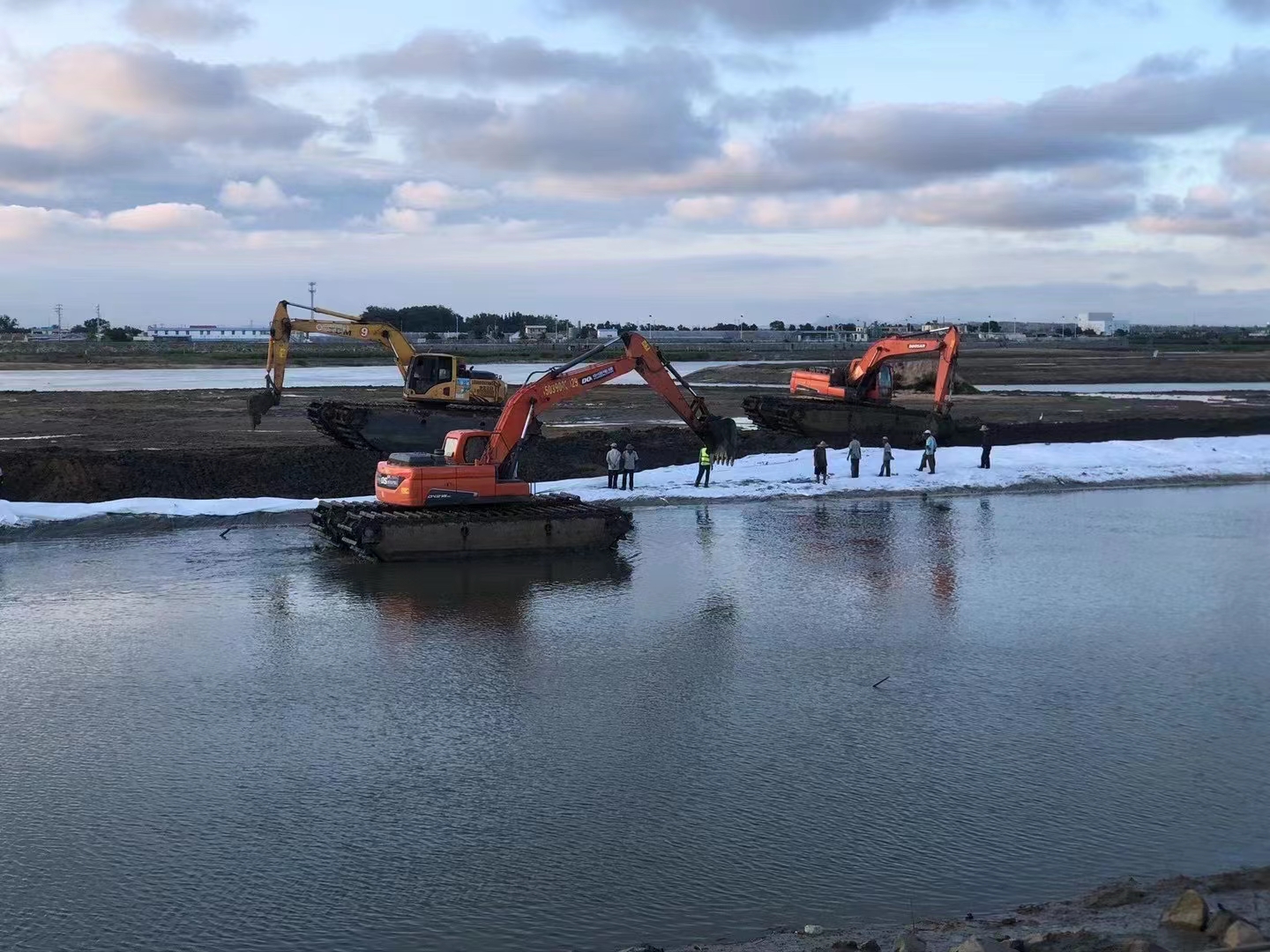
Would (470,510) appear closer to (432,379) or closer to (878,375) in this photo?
(432,379)

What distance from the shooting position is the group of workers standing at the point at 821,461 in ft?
114

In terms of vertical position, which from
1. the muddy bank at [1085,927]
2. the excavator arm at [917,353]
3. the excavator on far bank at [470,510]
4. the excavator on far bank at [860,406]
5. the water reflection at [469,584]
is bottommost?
the muddy bank at [1085,927]

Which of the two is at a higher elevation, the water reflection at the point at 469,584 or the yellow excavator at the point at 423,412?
the yellow excavator at the point at 423,412

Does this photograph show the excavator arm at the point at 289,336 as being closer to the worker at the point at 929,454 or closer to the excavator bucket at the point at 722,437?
the excavator bucket at the point at 722,437

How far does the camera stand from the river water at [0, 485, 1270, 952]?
441 inches

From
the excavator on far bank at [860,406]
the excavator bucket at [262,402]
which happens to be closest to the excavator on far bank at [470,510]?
the excavator bucket at [262,402]

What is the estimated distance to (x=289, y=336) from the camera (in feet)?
137

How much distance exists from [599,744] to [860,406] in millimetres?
30976

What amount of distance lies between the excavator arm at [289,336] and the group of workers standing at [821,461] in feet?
24.2

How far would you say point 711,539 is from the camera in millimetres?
29094

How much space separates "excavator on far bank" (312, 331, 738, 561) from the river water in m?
0.71

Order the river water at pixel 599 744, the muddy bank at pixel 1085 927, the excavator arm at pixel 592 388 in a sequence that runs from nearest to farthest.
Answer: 1. the muddy bank at pixel 1085 927
2. the river water at pixel 599 744
3. the excavator arm at pixel 592 388

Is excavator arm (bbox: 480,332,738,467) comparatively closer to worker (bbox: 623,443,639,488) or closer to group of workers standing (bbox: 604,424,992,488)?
group of workers standing (bbox: 604,424,992,488)

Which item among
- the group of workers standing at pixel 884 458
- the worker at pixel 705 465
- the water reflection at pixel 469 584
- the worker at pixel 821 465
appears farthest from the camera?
the group of workers standing at pixel 884 458
